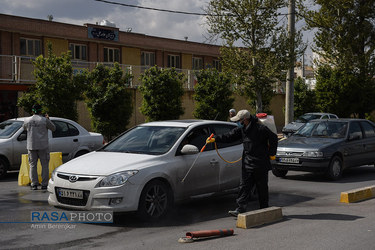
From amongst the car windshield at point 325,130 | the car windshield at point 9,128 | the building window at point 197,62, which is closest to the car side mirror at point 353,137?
the car windshield at point 325,130

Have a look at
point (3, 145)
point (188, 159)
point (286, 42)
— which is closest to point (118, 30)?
point (286, 42)

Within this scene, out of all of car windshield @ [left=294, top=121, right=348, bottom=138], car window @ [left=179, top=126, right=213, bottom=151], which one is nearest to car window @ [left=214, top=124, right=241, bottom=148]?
car window @ [left=179, top=126, right=213, bottom=151]

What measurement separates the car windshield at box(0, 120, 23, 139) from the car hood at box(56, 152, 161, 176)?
5229 mm

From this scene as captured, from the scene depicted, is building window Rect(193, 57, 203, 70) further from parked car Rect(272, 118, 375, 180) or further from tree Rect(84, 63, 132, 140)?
parked car Rect(272, 118, 375, 180)

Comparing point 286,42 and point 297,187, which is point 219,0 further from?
point 297,187

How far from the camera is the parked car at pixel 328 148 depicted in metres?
12.1

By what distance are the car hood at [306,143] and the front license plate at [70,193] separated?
260 inches

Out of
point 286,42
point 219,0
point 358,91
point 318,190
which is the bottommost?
point 318,190

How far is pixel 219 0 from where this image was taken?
2217 centimetres

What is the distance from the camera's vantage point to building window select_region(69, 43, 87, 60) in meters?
32.5

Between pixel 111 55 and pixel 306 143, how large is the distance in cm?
2440

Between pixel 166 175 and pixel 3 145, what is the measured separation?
241 inches

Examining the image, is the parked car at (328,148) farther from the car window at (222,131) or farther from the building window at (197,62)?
the building window at (197,62)

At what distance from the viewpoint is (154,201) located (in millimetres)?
7387
